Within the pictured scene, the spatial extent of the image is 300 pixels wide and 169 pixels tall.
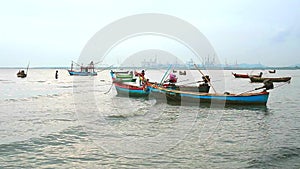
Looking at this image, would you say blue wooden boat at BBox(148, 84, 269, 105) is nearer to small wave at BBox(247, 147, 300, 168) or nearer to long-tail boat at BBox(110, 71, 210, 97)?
long-tail boat at BBox(110, 71, 210, 97)

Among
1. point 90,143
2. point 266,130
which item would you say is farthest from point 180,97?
point 90,143

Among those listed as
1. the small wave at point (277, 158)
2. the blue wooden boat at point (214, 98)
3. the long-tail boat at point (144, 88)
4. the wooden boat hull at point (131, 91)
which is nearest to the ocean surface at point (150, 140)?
the small wave at point (277, 158)

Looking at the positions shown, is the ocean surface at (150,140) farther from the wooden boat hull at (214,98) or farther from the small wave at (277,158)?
the wooden boat hull at (214,98)

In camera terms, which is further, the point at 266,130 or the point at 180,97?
the point at 180,97

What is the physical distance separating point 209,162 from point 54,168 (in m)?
4.42

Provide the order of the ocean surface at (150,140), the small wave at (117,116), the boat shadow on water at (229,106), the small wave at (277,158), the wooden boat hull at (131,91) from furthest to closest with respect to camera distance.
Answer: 1. the wooden boat hull at (131,91)
2. the boat shadow on water at (229,106)
3. the small wave at (117,116)
4. the ocean surface at (150,140)
5. the small wave at (277,158)

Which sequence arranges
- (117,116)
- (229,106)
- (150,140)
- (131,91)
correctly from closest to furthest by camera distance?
(150,140) < (117,116) < (229,106) < (131,91)

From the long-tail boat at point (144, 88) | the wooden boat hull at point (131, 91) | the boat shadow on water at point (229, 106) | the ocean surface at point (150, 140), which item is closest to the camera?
the ocean surface at point (150, 140)

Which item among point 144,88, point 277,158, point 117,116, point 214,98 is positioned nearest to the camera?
point 277,158

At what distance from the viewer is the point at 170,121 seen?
48.1 ft

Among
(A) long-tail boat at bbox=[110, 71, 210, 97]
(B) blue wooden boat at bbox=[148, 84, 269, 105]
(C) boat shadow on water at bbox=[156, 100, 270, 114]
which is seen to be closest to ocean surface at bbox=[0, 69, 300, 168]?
(C) boat shadow on water at bbox=[156, 100, 270, 114]

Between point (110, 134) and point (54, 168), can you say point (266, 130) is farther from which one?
point (54, 168)

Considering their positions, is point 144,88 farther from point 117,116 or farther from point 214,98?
point 117,116

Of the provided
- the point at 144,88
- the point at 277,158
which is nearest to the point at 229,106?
the point at 144,88
